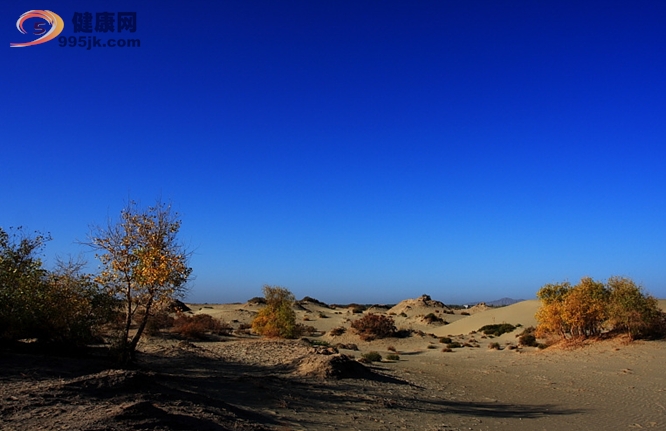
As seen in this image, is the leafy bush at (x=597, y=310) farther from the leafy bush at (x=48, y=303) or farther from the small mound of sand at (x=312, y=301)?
the small mound of sand at (x=312, y=301)

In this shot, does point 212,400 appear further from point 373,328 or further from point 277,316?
point 373,328

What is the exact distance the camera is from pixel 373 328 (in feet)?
133

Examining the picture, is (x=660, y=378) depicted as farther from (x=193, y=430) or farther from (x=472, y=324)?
(x=472, y=324)

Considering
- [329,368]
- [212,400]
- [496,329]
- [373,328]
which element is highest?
[212,400]

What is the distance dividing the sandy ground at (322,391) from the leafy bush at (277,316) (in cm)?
567

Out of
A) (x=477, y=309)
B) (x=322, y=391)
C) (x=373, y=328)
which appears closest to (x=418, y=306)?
(x=477, y=309)

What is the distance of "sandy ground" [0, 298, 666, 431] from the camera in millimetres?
8984

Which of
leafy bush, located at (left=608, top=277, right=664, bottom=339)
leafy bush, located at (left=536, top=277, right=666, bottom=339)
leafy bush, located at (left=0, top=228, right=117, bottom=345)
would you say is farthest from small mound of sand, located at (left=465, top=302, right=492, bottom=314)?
leafy bush, located at (left=0, top=228, right=117, bottom=345)

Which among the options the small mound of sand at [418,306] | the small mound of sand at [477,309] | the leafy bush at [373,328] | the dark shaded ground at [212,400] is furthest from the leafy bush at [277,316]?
the small mound of sand at [477,309]

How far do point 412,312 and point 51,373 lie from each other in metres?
54.3

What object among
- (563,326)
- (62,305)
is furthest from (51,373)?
(563,326)

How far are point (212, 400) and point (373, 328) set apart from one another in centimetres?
3083

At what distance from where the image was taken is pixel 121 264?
50.1 feet

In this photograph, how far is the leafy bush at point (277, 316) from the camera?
1261 inches
